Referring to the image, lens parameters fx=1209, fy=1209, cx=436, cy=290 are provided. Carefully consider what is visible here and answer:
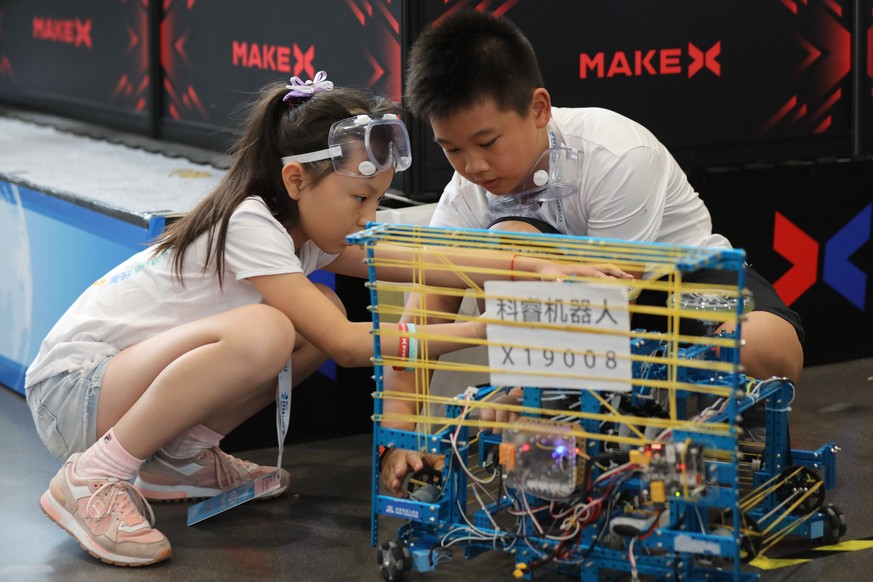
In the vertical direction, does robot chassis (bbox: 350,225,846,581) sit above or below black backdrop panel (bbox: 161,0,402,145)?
below

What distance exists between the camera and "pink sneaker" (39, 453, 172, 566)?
2.22 m

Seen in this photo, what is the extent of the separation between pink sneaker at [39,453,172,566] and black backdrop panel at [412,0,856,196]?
1.24m

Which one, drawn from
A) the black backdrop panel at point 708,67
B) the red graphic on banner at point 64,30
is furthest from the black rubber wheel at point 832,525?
the red graphic on banner at point 64,30

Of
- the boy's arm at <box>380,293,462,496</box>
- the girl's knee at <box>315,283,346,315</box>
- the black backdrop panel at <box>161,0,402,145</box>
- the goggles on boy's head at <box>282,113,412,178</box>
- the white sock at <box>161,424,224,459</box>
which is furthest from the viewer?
the black backdrop panel at <box>161,0,402,145</box>

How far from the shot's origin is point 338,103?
7.98 feet

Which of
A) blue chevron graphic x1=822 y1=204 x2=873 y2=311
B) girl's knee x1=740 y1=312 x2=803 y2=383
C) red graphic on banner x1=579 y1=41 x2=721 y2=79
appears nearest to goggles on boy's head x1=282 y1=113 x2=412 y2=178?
girl's knee x1=740 y1=312 x2=803 y2=383

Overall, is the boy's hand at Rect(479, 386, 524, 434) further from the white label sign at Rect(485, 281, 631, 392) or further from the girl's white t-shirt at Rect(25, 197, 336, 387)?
the girl's white t-shirt at Rect(25, 197, 336, 387)

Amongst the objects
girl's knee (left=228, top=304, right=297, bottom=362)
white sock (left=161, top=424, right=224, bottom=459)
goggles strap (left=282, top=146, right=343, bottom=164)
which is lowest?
white sock (left=161, top=424, right=224, bottom=459)

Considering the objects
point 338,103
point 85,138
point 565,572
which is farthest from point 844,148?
point 85,138

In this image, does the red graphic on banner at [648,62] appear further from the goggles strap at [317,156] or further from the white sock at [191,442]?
the white sock at [191,442]

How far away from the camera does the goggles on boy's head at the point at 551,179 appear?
98.8 inches

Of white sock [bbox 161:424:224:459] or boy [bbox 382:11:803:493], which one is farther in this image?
white sock [bbox 161:424:224:459]

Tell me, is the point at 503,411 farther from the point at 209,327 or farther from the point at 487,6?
the point at 487,6

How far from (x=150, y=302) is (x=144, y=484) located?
0.40 metres
